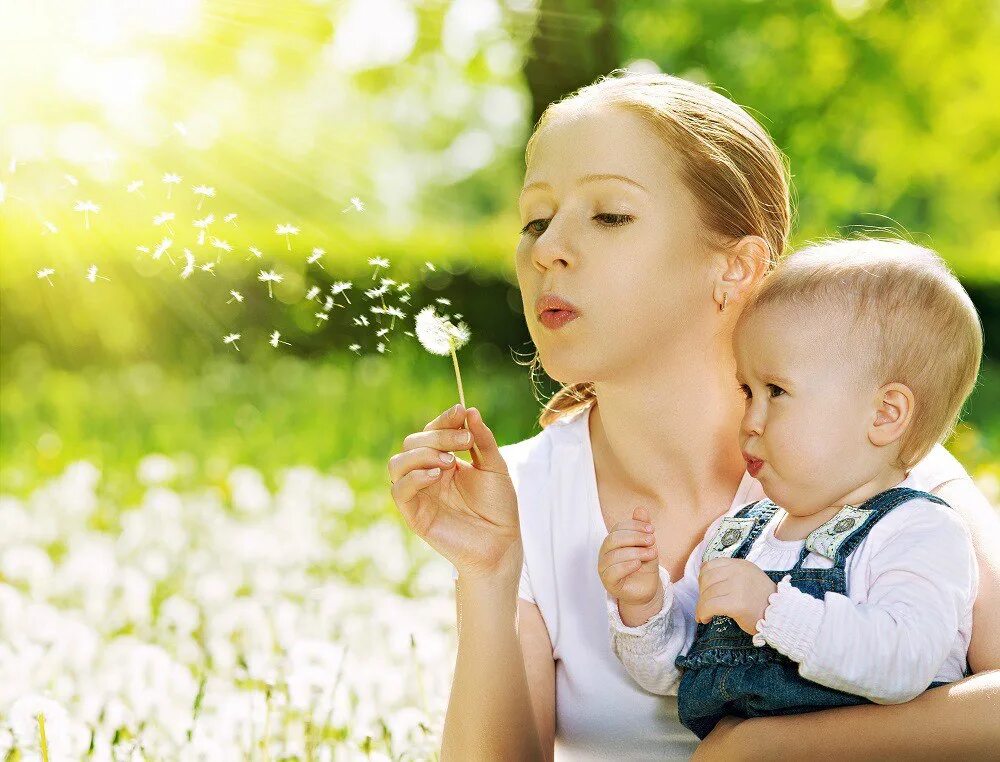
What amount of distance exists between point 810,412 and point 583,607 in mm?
730

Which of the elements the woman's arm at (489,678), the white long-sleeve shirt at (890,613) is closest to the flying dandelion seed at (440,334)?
the woman's arm at (489,678)

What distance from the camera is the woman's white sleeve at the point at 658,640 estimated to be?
2156mm

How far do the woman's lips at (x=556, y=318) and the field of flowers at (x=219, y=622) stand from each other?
0.83 m

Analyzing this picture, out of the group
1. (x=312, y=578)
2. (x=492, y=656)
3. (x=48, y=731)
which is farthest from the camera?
(x=312, y=578)

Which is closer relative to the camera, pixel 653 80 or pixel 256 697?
pixel 653 80

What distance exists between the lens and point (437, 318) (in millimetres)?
2211

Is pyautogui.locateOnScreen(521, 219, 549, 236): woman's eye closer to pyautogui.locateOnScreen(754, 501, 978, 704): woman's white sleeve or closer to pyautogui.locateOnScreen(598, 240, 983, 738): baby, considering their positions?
pyautogui.locateOnScreen(598, 240, 983, 738): baby

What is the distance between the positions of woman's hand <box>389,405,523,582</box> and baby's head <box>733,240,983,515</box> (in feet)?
1.47

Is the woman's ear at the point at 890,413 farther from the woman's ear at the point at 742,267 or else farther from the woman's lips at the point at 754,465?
the woman's ear at the point at 742,267

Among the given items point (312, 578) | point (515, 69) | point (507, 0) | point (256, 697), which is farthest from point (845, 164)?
point (256, 697)

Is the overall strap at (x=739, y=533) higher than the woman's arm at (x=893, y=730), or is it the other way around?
the overall strap at (x=739, y=533)

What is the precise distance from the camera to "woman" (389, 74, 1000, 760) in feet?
7.29

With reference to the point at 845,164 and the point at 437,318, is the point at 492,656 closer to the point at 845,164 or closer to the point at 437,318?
the point at 437,318

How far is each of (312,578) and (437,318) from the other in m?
2.18
